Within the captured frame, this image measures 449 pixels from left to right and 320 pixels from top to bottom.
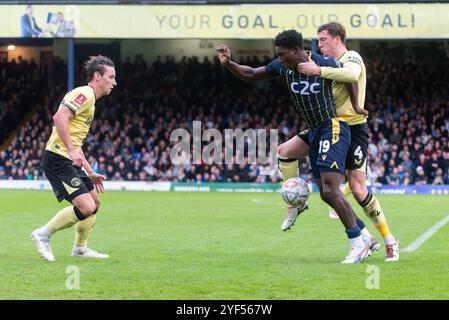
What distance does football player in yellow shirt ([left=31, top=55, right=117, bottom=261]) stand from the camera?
1032 cm

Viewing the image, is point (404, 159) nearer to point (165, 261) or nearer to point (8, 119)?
point (8, 119)

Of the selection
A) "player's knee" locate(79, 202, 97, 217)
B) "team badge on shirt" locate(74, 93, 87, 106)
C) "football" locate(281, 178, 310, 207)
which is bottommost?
"player's knee" locate(79, 202, 97, 217)

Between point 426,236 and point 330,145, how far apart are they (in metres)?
4.36

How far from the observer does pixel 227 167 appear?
99.2 feet

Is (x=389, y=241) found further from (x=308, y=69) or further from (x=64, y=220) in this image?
(x=64, y=220)

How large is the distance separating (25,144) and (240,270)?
81.2ft

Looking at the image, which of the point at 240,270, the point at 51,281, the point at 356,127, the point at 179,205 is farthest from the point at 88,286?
the point at 179,205

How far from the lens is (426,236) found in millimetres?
13789

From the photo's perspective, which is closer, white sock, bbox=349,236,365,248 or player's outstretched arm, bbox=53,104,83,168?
player's outstretched arm, bbox=53,104,83,168

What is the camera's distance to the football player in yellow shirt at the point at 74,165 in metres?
10.3

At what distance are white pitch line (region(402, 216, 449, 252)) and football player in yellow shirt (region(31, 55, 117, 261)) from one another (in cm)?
397

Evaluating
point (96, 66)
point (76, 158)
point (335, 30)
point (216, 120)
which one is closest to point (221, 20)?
point (216, 120)

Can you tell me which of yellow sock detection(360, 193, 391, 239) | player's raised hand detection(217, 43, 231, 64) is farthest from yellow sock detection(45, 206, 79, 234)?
yellow sock detection(360, 193, 391, 239)

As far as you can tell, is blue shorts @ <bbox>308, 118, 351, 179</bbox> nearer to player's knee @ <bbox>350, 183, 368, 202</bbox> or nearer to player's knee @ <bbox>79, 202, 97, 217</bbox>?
player's knee @ <bbox>350, 183, 368, 202</bbox>
